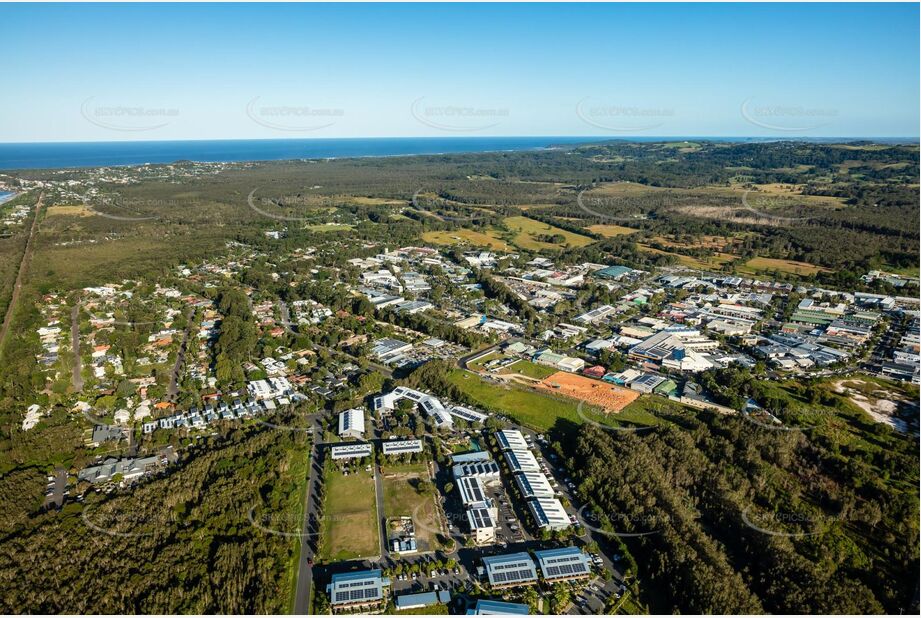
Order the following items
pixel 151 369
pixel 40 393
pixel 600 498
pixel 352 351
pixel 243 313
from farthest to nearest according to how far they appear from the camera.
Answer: pixel 243 313 < pixel 352 351 < pixel 151 369 < pixel 40 393 < pixel 600 498

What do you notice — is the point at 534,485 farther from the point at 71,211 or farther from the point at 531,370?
the point at 71,211

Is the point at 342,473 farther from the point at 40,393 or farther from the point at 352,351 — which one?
the point at 40,393

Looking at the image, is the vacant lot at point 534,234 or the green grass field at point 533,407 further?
the vacant lot at point 534,234

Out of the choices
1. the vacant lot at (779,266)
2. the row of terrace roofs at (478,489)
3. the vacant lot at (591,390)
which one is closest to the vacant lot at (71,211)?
the vacant lot at (591,390)

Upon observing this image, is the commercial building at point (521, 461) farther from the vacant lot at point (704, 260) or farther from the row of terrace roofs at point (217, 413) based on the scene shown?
the vacant lot at point (704, 260)

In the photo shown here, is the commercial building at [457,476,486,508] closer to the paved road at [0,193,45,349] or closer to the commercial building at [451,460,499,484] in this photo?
the commercial building at [451,460,499,484]

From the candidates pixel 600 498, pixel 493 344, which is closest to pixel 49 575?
pixel 600 498


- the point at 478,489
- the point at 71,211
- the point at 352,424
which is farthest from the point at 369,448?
the point at 71,211
